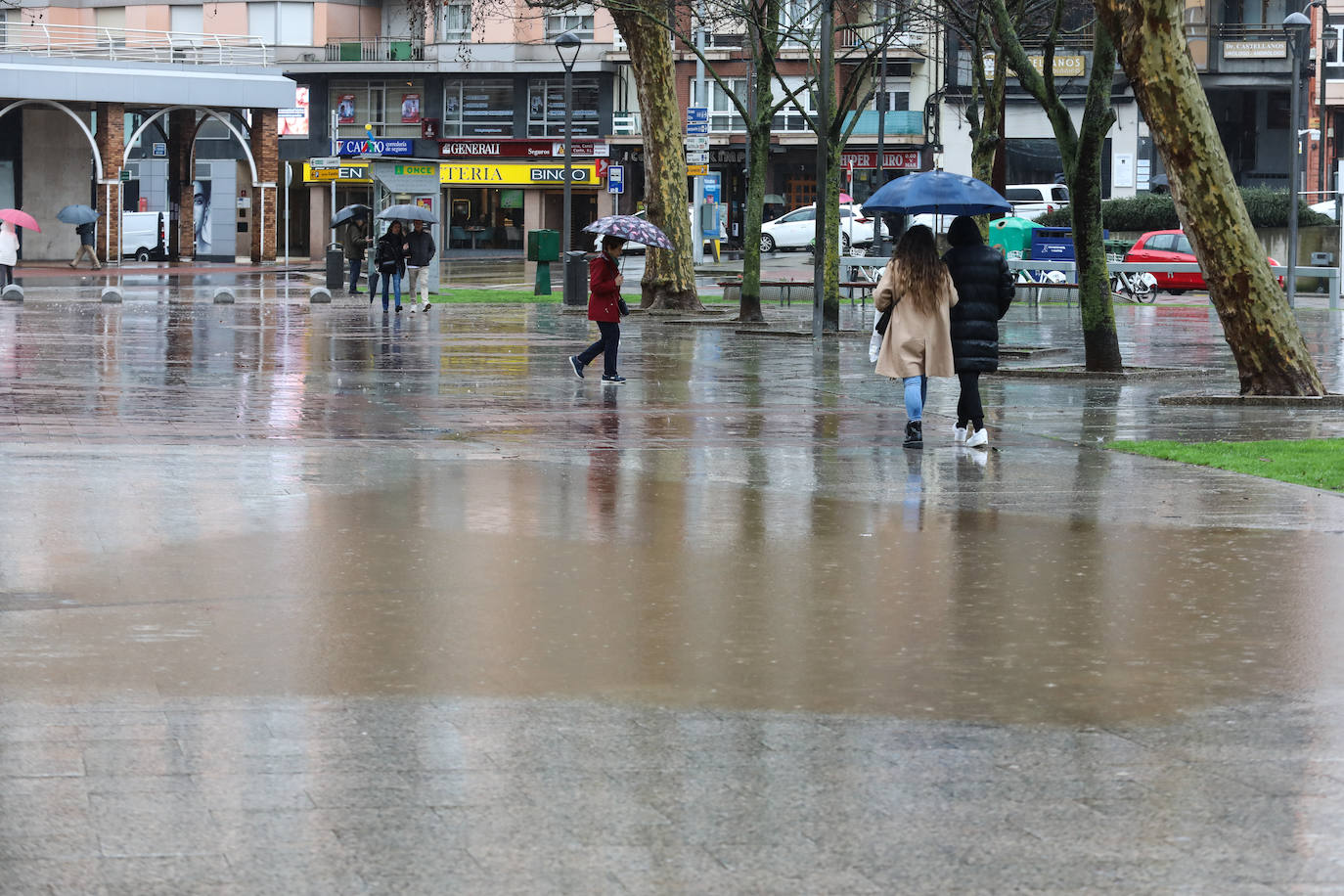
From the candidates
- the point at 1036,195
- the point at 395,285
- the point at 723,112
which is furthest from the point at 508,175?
the point at 395,285

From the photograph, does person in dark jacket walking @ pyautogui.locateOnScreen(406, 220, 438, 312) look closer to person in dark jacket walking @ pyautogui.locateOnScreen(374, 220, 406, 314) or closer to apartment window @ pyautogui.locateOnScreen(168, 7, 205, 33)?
person in dark jacket walking @ pyautogui.locateOnScreen(374, 220, 406, 314)

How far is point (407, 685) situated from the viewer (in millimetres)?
6266

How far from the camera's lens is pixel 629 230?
818 inches

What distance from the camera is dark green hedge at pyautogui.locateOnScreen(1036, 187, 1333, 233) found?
4466 cm

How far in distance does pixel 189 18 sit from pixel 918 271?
6251 centimetres

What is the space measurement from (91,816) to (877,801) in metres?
1.94

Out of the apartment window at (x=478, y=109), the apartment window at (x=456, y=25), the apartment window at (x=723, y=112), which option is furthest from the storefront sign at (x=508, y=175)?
the apartment window at (x=723, y=112)

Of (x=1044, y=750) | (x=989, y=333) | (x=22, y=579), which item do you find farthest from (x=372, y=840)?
(x=989, y=333)

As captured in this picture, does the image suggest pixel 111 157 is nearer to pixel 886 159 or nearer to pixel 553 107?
pixel 553 107

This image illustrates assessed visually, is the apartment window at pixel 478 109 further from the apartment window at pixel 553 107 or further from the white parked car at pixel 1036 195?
the white parked car at pixel 1036 195

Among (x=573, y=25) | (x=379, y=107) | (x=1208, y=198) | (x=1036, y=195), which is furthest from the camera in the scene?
(x=379, y=107)

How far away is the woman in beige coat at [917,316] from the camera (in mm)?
13133

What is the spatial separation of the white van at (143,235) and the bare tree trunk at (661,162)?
25.3 metres

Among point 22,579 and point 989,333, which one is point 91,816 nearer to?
point 22,579
